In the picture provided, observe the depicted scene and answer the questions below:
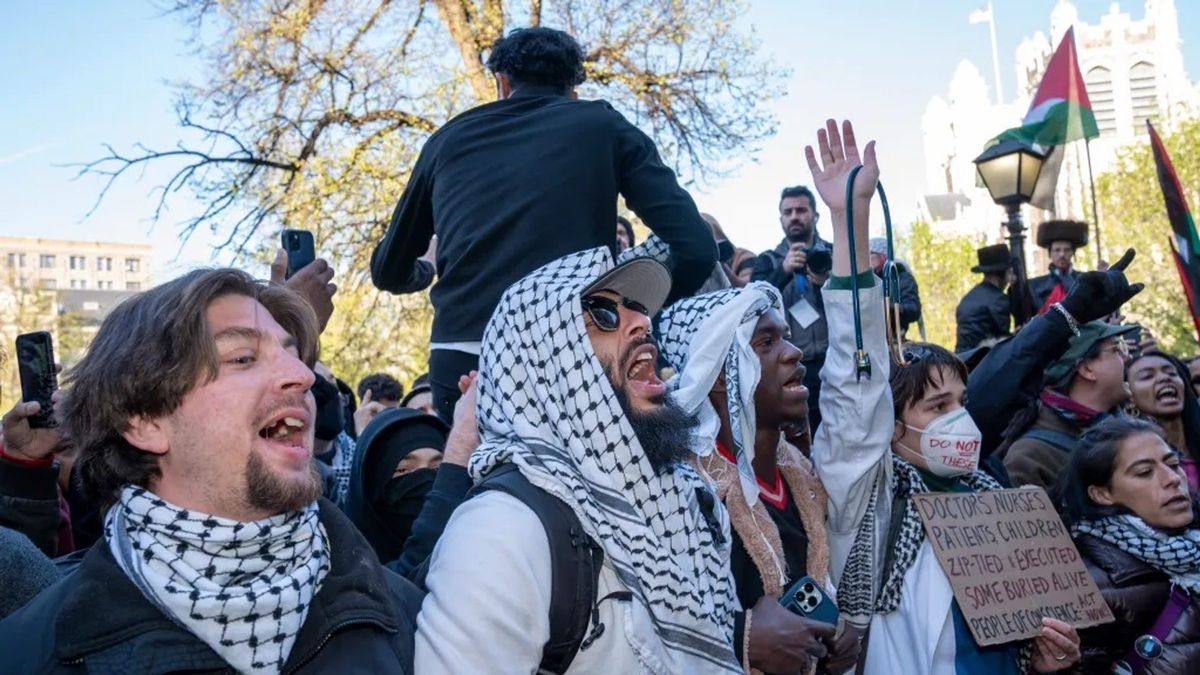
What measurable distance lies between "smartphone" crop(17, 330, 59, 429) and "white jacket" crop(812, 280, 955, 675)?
2504 millimetres

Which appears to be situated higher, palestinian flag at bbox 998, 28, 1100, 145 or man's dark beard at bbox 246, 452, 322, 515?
palestinian flag at bbox 998, 28, 1100, 145

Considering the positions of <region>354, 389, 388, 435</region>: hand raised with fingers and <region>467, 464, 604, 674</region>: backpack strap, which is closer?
<region>467, 464, 604, 674</region>: backpack strap

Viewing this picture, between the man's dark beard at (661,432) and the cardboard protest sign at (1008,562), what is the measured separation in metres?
1.32

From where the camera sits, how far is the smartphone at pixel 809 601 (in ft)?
11.1

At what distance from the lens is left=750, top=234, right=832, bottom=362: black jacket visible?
6.63 metres

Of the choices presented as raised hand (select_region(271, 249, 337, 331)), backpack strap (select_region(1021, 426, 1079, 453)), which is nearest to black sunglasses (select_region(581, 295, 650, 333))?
raised hand (select_region(271, 249, 337, 331))

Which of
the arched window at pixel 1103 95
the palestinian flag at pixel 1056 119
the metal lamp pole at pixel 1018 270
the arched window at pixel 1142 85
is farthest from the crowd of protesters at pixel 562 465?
the arched window at pixel 1103 95

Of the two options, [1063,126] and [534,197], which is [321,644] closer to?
[534,197]

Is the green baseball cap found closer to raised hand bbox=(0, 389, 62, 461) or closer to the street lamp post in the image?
raised hand bbox=(0, 389, 62, 461)

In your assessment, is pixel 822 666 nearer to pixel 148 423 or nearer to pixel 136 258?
pixel 148 423

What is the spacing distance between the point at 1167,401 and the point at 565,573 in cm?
513

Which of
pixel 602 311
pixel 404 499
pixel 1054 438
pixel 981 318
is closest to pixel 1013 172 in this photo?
pixel 981 318

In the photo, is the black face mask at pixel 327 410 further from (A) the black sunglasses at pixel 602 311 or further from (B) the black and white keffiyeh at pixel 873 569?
(B) the black and white keffiyeh at pixel 873 569

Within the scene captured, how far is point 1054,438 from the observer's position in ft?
18.0
